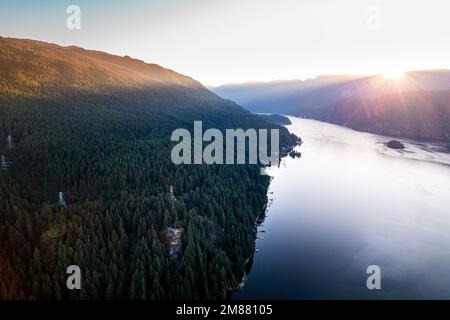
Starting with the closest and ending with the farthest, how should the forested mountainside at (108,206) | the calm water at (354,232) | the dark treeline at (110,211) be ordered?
the dark treeline at (110,211) → the forested mountainside at (108,206) → the calm water at (354,232)

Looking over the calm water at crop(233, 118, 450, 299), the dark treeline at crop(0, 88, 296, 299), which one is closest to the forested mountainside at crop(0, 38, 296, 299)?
the dark treeline at crop(0, 88, 296, 299)

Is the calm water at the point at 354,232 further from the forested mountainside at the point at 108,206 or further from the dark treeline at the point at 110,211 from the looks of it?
the dark treeline at the point at 110,211

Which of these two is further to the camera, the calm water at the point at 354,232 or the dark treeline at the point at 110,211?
the calm water at the point at 354,232

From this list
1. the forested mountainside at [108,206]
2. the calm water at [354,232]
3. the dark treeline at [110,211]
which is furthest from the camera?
the calm water at [354,232]

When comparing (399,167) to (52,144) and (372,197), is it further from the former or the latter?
(52,144)

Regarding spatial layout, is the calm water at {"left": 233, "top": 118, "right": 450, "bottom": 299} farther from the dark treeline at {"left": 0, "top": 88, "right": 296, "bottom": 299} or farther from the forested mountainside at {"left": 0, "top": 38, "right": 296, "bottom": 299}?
the dark treeline at {"left": 0, "top": 88, "right": 296, "bottom": 299}

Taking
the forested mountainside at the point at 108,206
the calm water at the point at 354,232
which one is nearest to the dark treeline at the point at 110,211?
the forested mountainside at the point at 108,206
